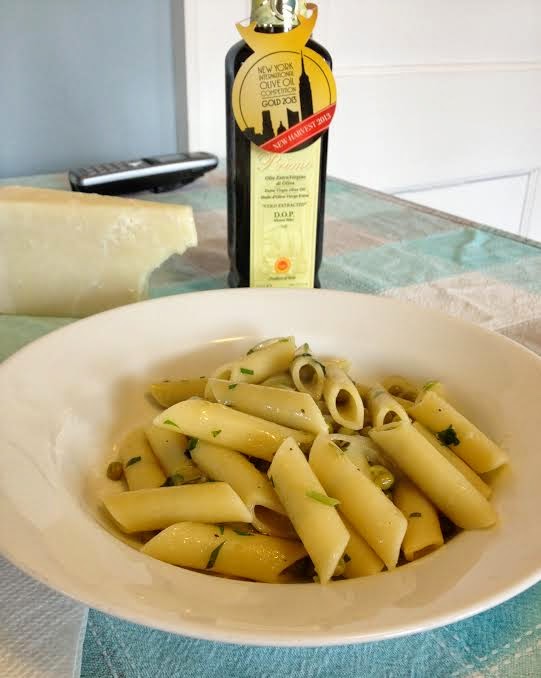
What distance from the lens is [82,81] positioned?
184 centimetres

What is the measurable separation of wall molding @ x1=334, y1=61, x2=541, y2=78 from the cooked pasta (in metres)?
1.92

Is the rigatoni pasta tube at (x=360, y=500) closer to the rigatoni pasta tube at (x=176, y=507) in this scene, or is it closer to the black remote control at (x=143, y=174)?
the rigatoni pasta tube at (x=176, y=507)

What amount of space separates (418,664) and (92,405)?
1.46ft

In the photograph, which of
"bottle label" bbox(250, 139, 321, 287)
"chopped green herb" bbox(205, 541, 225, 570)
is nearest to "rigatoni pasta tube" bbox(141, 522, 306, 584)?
"chopped green herb" bbox(205, 541, 225, 570)

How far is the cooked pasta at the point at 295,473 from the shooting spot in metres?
0.58

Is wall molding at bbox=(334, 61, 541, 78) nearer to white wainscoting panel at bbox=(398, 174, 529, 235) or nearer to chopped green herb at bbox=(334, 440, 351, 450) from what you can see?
white wainscoting panel at bbox=(398, 174, 529, 235)

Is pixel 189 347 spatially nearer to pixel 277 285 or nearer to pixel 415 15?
pixel 277 285

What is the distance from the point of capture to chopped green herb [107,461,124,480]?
718 mm

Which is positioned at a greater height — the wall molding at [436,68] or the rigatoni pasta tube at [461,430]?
the wall molding at [436,68]

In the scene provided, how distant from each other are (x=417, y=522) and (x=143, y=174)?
1.24 m

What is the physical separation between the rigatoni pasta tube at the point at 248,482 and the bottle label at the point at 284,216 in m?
0.46

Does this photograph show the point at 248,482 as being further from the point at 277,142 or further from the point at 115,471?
the point at 277,142

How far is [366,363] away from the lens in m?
0.89

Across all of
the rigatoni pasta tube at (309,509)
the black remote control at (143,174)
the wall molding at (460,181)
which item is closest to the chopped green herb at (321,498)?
the rigatoni pasta tube at (309,509)
